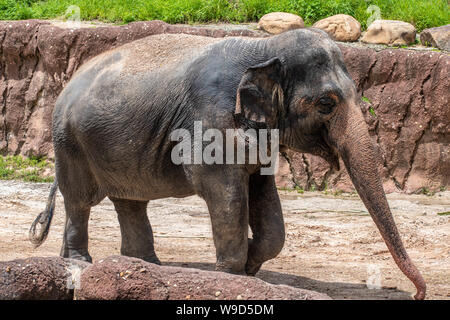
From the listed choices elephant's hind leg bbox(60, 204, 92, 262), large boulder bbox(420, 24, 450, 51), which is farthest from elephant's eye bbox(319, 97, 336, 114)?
large boulder bbox(420, 24, 450, 51)

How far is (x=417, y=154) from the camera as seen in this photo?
10.1m

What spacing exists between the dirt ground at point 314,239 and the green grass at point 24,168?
2.22 ft

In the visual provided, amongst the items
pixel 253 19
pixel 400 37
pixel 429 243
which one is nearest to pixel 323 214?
pixel 429 243

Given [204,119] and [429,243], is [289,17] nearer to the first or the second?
[429,243]

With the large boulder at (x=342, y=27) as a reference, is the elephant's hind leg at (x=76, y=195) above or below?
below

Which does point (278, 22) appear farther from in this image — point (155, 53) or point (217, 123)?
point (217, 123)

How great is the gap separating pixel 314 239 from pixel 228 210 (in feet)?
8.42

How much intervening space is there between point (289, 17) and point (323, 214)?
354cm

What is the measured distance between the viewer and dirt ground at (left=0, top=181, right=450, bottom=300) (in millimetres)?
6176

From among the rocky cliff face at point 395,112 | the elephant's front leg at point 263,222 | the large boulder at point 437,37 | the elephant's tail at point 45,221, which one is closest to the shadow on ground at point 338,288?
the elephant's front leg at point 263,222

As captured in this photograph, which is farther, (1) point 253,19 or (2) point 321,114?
(1) point 253,19

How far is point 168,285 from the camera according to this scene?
4.52 m

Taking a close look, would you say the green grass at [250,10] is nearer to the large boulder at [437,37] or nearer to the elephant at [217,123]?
the large boulder at [437,37]

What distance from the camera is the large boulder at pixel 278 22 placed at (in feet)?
36.5
